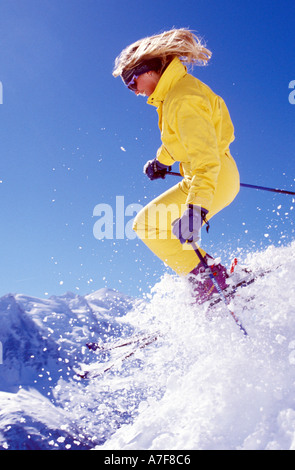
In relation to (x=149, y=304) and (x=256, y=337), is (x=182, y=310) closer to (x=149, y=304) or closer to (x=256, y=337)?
(x=149, y=304)

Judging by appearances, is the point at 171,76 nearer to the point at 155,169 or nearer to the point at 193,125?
the point at 193,125

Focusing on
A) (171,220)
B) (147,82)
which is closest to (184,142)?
(147,82)

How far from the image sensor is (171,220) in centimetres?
400

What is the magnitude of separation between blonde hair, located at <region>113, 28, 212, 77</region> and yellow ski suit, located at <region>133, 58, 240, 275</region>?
12cm

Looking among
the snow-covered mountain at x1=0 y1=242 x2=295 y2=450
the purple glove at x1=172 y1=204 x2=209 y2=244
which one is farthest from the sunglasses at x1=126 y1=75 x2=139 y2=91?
the snow-covered mountain at x1=0 y1=242 x2=295 y2=450

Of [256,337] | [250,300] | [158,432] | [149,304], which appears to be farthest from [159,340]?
[158,432]

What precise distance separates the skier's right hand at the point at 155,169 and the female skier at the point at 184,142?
2.86 feet

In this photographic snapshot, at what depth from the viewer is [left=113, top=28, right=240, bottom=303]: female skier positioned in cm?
283

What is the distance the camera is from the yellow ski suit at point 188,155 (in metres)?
2.86

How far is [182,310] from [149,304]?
1.03m

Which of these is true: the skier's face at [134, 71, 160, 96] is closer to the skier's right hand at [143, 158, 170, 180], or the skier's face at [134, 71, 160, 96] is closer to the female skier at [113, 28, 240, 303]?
the female skier at [113, 28, 240, 303]

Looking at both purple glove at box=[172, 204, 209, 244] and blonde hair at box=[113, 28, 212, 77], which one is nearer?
purple glove at box=[172, 204, 209, 244]

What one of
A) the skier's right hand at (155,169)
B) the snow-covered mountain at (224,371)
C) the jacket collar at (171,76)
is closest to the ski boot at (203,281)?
the snow-covered mountain at (224,371)

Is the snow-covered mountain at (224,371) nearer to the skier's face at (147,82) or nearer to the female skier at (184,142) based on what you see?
the female skier at (184,142)
